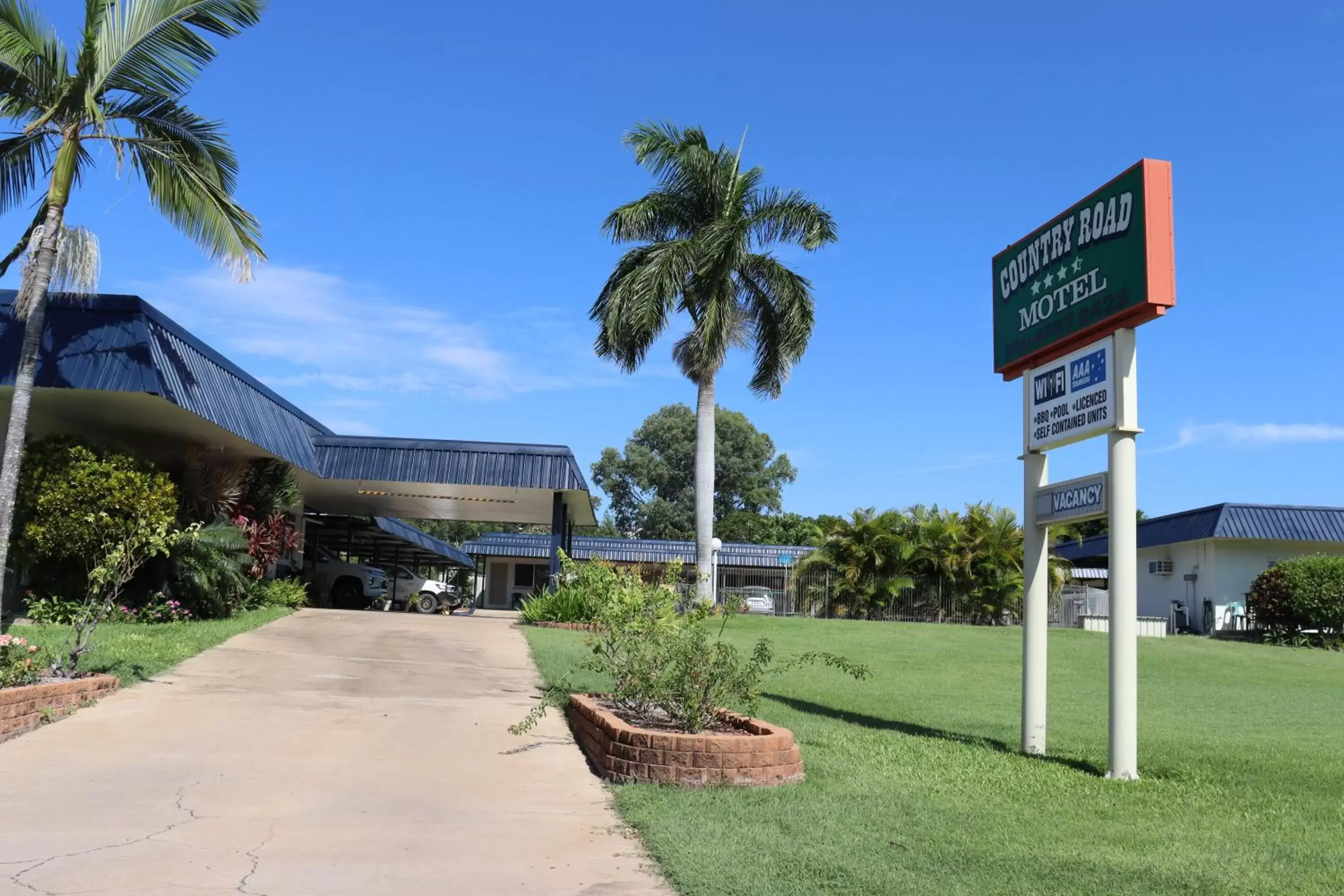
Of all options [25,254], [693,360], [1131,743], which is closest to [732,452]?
[693,360]

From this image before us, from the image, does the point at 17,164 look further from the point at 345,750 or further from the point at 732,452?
the point at 732,452

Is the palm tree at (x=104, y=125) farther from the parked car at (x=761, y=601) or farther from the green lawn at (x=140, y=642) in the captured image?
the parked car at (x=761, y=601)

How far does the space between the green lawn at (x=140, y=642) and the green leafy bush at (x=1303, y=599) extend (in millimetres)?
23336

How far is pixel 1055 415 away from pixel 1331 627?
21808mm

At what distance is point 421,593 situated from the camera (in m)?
33.4

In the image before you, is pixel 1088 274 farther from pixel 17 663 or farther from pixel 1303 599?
pixel 1303 599

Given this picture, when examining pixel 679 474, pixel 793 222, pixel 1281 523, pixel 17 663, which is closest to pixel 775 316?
pixel 793 222

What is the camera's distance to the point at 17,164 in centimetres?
1326

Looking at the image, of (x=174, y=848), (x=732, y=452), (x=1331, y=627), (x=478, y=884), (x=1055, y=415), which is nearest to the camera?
(x=478, y=884)

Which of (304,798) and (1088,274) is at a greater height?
(1088,274)

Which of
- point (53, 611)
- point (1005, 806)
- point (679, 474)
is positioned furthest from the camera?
point (679, 474)

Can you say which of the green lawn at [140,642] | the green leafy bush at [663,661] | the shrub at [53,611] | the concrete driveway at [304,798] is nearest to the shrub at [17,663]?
the concrete driveway at [304,798]

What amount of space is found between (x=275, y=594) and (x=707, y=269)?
11.3 metres

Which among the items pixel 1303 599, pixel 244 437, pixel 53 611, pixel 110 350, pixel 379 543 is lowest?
A: pixel 53 611
